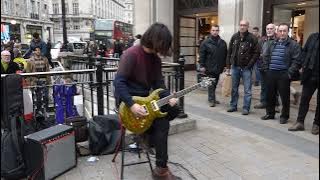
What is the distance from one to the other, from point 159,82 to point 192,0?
416 inches

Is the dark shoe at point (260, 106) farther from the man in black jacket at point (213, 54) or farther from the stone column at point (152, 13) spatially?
the stone column at point (152, 13)

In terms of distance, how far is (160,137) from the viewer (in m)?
4.02

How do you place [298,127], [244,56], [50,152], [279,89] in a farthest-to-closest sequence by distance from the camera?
[244,56], [279,89], [298,127], [50,152]

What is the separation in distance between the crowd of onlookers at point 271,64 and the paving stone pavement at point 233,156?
22.0 inches

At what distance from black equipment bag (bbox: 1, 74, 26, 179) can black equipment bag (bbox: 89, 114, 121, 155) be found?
1.12 metres

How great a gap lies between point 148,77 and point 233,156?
6.15 feet

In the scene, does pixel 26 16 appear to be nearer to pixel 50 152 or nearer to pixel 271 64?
pixel 271 64

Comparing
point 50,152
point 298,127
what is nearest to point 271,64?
point 298,127

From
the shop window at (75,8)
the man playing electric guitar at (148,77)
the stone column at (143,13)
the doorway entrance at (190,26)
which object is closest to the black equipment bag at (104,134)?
the man playing electric guitar at (148,77)

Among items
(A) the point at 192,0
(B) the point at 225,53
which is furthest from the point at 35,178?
(A) the point at 192,0

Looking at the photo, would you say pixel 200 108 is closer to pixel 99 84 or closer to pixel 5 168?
pixel 99 84

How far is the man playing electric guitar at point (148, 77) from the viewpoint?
12.8ft

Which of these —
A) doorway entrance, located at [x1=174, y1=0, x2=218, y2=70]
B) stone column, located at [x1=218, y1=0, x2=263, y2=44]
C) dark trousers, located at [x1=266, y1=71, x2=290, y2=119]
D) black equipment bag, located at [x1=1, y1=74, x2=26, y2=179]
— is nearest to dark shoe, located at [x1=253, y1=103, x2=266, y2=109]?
dark trousers, located at [x1=266, y1=71, x2=290, y2=119]

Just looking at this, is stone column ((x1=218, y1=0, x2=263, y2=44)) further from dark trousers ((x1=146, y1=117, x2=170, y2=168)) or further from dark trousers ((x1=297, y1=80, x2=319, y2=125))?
dark trousers ((x1=146, y1=117, x2=170, y2=168))
